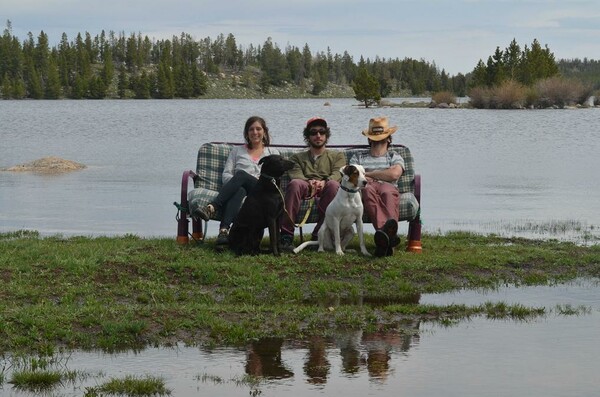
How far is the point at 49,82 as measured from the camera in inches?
6742

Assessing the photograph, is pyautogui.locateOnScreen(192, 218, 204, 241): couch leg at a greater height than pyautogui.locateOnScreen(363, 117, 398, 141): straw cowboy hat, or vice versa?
pyautogui.locateOnScreen(363, 117, 398, 141): straw cowboy hat

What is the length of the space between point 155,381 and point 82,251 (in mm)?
4461

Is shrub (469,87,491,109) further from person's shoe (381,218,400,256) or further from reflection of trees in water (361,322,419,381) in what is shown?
reflection of trees in water (361,322,419,381)

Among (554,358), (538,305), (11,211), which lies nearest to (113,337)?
(554,358)

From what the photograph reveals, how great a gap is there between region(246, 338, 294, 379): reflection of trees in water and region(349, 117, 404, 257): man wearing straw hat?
3.38 m

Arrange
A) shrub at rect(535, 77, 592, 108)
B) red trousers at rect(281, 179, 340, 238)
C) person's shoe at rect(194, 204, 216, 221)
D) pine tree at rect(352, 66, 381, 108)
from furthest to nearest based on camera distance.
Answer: pine tree at rect(352, 66, 381, 108), shrub at rect(535, 77, 592, 108), red trousers at rect(281, 179, 340, 238), person's shoe at rect(194, 204, 216, 221)

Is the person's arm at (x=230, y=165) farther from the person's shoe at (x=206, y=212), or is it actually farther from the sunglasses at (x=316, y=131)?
the sunglasses at (x=316, y=131)

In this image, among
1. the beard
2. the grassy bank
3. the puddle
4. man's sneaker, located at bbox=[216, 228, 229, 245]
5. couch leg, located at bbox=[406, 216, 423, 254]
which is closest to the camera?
the puddle

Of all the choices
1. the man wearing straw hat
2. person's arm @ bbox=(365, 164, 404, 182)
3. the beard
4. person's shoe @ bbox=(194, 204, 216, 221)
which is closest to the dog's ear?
the man wearing straw hat

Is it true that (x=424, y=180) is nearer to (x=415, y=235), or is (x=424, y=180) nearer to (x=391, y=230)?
(x=415, y=235)

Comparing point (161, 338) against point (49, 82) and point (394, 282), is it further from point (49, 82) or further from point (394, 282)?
point (49, 82)

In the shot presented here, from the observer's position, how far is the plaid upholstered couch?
11.8 meters

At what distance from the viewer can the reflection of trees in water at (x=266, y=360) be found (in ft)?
23.0

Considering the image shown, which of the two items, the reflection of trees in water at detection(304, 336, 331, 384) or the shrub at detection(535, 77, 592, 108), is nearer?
the reflection of trees in water at detection(304, 336, 331, 384)
